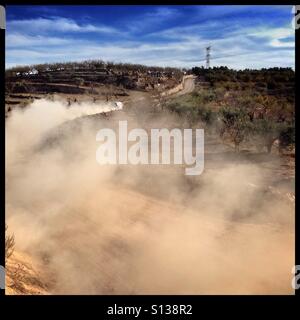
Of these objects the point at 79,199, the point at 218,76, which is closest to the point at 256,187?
the point at 79,199

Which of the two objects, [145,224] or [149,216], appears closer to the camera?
[145,224]

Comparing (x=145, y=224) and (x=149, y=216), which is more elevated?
(x=149, y=216)

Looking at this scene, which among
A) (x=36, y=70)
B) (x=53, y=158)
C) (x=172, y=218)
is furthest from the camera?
(x=36, y=70)

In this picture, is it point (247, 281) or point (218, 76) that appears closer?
point (247, 281)

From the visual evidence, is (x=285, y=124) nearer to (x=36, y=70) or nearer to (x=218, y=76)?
(x=218, y=76)

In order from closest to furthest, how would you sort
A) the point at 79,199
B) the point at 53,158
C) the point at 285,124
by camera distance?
the point at 79,199, the point at 53,158, the point at 285,124

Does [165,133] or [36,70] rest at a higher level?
[36,70]

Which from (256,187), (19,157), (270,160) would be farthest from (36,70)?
(256,187)

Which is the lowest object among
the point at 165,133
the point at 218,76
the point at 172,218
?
the point at 172,218
